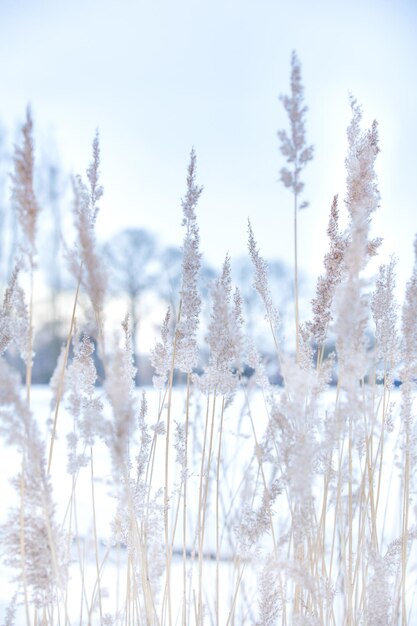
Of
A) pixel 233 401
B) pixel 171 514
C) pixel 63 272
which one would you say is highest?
pixel 63 272

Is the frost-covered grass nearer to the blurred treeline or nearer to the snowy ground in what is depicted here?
the snowy ground

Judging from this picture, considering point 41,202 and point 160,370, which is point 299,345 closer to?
point 160,370

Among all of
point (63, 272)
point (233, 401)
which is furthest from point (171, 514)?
point (63, 272)

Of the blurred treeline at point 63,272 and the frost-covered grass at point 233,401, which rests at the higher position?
the blurred treeline at point 63,272

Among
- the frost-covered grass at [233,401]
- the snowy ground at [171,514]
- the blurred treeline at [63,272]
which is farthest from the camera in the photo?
the blurred treeline at [63,272]

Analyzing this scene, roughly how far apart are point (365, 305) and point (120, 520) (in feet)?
2.13

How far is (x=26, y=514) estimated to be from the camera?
2.97ft

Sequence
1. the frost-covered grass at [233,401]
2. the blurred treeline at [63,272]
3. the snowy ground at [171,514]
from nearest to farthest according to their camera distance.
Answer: the frost-covered grass at [233,401], the snowy ground at [171,514], the blurred treeline at [63,272]

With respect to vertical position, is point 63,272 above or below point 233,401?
above

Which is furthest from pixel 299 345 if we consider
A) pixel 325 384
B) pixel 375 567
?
pixel 375 567

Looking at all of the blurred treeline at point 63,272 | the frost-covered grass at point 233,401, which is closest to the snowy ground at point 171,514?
the frost-covered grass at point 233,401

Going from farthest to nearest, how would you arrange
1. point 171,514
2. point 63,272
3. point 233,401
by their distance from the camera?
point 63,272, point 171,514, point 233,401

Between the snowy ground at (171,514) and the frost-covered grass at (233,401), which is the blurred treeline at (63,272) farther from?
the frost-covered grass at (233,401)

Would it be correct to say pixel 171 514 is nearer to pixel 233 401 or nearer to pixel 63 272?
pixel 233 401
